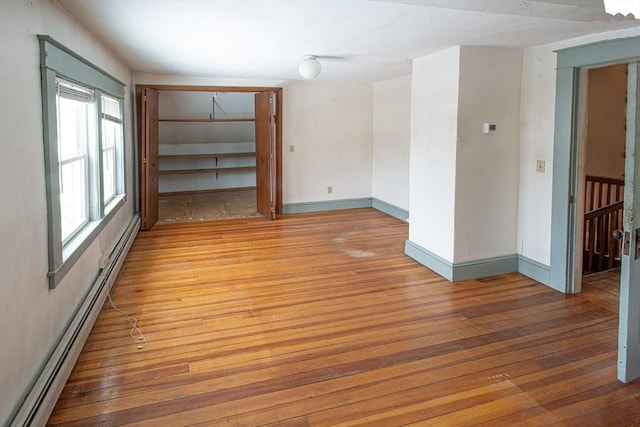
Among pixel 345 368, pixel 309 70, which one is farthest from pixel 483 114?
pixel 345 368

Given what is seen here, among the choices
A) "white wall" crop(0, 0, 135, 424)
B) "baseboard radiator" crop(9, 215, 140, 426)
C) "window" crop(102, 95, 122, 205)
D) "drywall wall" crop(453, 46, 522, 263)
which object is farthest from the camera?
"window" crop(102, 95, 122, 205)

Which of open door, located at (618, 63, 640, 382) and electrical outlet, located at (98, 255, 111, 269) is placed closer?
open door, located at (618, 63, 640, 382)

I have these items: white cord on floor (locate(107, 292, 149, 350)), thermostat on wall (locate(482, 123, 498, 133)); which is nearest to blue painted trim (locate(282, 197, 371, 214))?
thermostat on wall (locate(482, 123, 498, 133))

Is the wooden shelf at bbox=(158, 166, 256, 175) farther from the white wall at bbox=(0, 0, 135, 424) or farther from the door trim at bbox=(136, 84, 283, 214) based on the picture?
the white wall at bbox=(0, 0, 135, 424)

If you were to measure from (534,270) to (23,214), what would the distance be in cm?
409

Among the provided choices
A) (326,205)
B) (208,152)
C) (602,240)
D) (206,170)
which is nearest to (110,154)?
(326,205)

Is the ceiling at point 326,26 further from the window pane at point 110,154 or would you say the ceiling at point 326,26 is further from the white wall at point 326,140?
the white wall at point 326,140

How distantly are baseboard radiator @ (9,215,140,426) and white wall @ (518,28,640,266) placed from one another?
12.6ft

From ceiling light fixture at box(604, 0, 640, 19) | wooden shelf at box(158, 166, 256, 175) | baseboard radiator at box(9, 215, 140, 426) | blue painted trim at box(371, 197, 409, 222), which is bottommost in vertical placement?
baseboard radiator at box(9, 215, 140, 426)

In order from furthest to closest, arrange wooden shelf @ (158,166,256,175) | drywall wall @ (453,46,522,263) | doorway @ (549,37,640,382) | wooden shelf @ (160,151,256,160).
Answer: wooden shelf @ (158,166,256,175)
wooden shelf @ (160,151,256,160)
drywall wall @ (453,46,522,263)
doorway @ (549,37,640,382)

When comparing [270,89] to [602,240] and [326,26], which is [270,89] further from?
[602,240]

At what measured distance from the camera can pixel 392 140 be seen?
7250mm

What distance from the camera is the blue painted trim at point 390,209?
695cm

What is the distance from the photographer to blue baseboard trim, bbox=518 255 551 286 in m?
4.16
